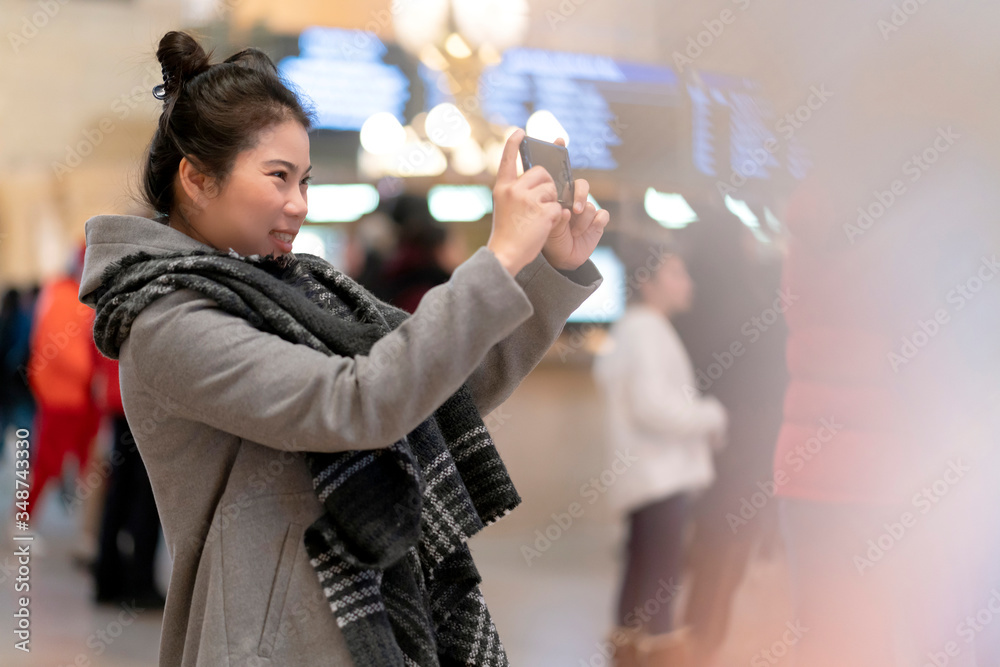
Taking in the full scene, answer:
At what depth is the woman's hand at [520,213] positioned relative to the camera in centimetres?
86

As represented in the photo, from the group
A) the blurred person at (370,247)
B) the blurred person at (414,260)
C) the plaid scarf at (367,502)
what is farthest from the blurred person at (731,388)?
the plaid scarf at (367,502)

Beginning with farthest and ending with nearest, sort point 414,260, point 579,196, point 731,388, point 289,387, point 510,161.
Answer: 1. point 414,260
2. point 731,388
3. point 579,196
4. point 510,161
5. point 289,387

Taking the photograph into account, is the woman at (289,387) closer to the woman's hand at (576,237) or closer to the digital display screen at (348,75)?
the woman's hand at (576,237)

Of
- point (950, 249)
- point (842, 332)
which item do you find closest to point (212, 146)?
point (842, 332)

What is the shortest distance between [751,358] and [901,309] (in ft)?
1.60

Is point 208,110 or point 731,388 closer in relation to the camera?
point 208,110

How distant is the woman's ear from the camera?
0.98 metres

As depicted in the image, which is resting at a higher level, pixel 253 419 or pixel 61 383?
pixel 253 419

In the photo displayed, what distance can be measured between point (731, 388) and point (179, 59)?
2.28 m

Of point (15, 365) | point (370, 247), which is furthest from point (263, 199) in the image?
point (15, 365)

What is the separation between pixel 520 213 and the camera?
0.88 metres

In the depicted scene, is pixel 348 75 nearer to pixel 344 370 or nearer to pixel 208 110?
pixel 208 110


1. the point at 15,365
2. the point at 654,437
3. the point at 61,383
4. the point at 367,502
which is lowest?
the point at 15,365

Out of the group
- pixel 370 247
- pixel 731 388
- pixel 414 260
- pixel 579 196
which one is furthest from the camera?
pixel 370 247
